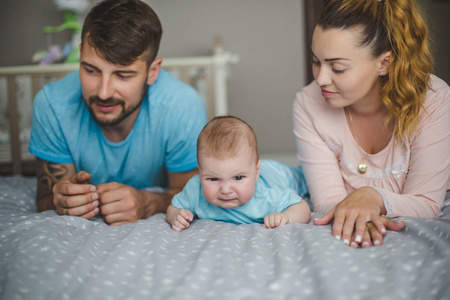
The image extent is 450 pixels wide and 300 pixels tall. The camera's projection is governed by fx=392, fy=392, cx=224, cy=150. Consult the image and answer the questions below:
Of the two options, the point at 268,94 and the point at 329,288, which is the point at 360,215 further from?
the point at 268,94

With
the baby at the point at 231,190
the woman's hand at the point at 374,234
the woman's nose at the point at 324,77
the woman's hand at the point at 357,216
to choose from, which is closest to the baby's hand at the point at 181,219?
the baby at the point at 231,190

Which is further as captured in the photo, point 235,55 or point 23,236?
point 235,55

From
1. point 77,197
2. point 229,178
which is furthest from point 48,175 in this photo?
point 229,178

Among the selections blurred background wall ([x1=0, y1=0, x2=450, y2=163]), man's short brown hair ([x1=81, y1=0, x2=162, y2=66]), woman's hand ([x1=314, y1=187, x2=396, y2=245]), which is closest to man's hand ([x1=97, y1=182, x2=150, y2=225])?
man's short brown hair ([x1=81, y1=0, x2=162, y2=66])

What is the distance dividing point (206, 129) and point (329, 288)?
23.4 inches

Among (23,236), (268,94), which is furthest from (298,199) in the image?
(268,94)

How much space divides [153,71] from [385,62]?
86 centimetres

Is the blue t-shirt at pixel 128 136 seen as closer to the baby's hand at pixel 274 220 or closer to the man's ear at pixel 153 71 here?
the man's ear at pixel 153 71

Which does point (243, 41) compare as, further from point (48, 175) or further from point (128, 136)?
point (48, 175)

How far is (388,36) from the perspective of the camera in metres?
1.22

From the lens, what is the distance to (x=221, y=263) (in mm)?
906

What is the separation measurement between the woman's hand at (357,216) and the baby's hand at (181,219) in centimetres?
39

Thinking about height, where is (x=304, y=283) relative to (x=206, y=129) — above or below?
below

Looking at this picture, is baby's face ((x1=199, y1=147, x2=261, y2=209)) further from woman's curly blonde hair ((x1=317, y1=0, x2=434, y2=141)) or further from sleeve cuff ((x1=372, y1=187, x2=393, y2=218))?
woman's curly blonde hair ((x1=317, y1=0, x2=434, y2=141))
